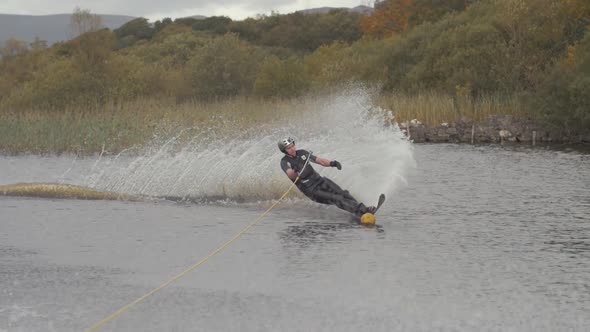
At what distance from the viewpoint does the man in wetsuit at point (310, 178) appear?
19609mm

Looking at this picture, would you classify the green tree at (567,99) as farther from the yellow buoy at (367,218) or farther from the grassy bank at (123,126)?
the yellow buoy at (367,218)

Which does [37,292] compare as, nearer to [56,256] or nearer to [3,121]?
[56,256]

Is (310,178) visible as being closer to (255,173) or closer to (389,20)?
(255,173)

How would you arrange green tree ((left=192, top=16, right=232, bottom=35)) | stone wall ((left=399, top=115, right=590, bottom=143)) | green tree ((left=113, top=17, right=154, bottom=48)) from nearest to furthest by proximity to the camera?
stone wall ((left=399, top=115, right=590, bottom=143)) < green tree ((left=192, top=16, right=232, bottom=35)) < green tree ((left=113, top=17, right=154, bottom=48))

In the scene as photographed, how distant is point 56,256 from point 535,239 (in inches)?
A: 347

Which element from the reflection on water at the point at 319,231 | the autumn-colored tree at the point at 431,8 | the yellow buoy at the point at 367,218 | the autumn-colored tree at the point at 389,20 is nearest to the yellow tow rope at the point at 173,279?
the reflection on water at the point at 319,231

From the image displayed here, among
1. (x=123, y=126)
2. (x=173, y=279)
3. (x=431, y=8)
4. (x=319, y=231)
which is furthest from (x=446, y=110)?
(x=173, y=279)

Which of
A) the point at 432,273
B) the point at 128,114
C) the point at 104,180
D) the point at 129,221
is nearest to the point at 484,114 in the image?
the point at 128,114

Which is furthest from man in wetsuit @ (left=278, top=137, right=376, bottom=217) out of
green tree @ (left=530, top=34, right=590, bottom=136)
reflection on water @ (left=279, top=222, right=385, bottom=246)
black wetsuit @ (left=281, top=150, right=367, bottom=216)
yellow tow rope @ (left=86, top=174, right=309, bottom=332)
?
green tree @ (left=530, top=34, right=590, bottom=136)

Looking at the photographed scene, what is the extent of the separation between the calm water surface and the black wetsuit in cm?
58

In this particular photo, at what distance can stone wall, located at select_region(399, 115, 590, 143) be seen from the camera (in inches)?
1790

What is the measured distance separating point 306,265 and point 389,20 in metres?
77.3

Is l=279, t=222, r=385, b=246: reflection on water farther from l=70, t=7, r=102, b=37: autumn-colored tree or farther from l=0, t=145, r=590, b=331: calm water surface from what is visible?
l=70, t=7, r=102, b=37: autumn-colored tree

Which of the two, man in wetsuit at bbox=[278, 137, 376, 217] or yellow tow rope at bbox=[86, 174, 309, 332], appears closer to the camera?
yellow tow rope at bbox=[86, 174, 309, 332]
